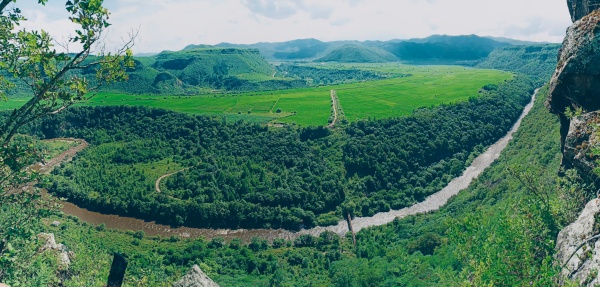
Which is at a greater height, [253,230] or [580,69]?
[580,69]

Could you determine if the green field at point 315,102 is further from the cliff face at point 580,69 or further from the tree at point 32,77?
the tree at point 32,77

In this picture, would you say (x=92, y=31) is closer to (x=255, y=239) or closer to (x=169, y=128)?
(x=255, y=239)

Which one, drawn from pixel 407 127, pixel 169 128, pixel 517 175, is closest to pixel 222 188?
pixel 169 128

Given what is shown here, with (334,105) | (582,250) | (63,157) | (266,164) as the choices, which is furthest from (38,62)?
(334,105)

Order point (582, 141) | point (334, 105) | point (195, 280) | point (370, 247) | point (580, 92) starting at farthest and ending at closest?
point (334, 105), point (370, 247), point (580, 92), point (582, 141), point (195, 280)

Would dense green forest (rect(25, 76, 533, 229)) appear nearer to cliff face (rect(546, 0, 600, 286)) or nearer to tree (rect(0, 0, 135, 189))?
cliff face (rect(546, 0, 600, 286))

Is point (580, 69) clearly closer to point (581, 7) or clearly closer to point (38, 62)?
point (581, 7)

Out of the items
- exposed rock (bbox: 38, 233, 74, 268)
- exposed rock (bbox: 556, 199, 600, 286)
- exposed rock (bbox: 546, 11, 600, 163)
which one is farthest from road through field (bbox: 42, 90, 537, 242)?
exposed rock (bbox: 556, 199, 600, 286)

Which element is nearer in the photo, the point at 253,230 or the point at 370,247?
the point at 370,247
